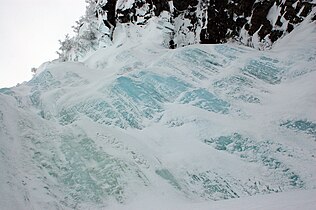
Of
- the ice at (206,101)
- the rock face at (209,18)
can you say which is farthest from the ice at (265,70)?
the rock face at (209,18)

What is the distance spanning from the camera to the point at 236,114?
1166 centimetres

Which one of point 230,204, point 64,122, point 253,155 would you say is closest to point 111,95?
point 64,122

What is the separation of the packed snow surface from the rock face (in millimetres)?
3312

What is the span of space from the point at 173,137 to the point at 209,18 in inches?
535

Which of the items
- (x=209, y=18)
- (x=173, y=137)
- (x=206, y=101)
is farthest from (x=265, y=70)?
(x=209, y=18)

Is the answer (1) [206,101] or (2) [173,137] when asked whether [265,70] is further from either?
(2) [173,137]

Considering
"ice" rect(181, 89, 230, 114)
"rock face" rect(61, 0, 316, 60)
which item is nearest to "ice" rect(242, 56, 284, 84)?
"ice" rect(181, 89, 230, 114)

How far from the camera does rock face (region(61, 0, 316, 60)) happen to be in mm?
18547

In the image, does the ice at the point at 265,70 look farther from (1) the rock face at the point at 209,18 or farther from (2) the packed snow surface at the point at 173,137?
(1) the rock face at the point at 209,18

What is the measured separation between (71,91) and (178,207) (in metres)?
8.16

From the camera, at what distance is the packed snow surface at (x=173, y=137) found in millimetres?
8266

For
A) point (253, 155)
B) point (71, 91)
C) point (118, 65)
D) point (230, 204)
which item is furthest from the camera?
point (118, 65)

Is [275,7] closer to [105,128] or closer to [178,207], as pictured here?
[105,128]

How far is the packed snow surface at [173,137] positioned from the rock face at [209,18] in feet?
10.9
